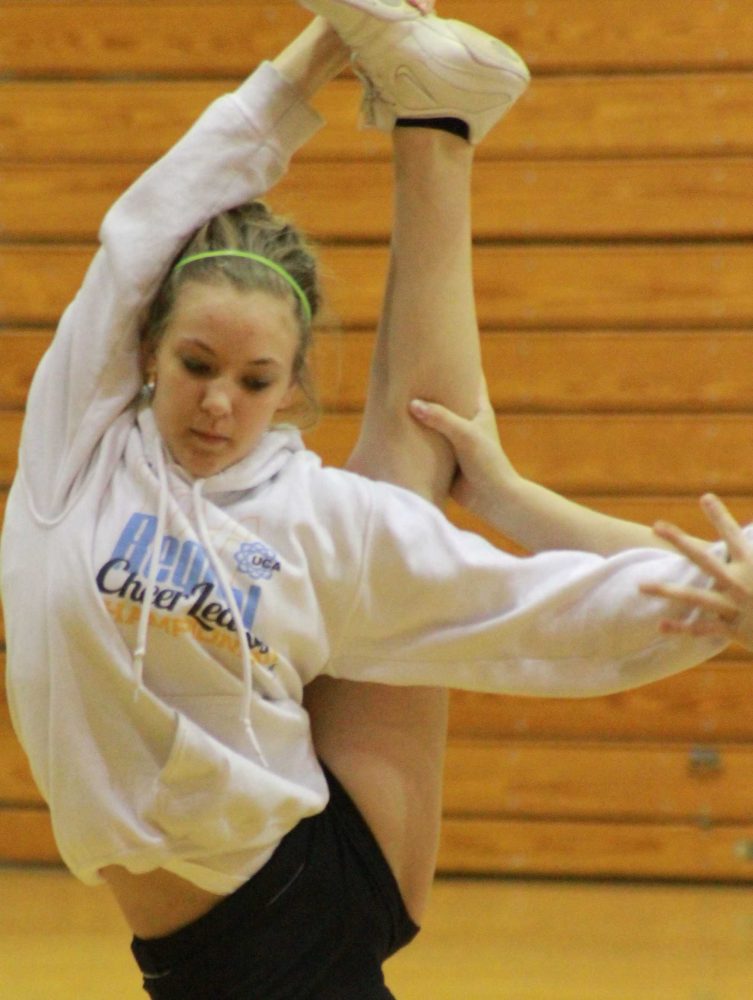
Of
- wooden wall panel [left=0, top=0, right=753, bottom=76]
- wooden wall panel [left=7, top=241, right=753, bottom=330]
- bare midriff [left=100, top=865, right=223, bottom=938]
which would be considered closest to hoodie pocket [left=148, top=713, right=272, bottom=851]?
bare midriff [left=100, top=865, right=223, bottom=938]

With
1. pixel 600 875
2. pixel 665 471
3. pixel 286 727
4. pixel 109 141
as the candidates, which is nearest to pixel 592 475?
pixel 665 471

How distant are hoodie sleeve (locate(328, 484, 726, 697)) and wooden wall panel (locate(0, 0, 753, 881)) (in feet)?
7.09

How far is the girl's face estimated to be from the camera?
60.6 inches

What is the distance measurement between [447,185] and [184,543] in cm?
Answer: 54

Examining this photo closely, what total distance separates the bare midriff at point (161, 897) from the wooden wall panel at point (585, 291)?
2.21 metres

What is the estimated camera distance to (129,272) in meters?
1.58

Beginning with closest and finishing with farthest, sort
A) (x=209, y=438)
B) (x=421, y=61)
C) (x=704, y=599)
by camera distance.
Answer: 1. (x=704, y=599)
2. (x=209, y=438)
3. (x=421, y=61)

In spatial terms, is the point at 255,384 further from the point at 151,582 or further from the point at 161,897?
the point at 161,897

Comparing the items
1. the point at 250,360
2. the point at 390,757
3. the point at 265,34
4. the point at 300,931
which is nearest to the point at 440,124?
the point at 250,360

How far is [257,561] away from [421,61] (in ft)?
2.01

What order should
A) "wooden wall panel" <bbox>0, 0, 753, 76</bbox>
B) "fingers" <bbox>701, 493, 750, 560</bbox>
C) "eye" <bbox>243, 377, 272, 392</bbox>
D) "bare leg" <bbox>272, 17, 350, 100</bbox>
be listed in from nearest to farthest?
"fingers" <bbox>701, 493, 750, 560</bbox> < "eye" <bbox>243, 377, 272, 392</bbox> < "bare leg" <bbox>272, 17, 350, 100</bbox> < "wooden wall panel" <bbox>0, 0, 753, 76</bbox>

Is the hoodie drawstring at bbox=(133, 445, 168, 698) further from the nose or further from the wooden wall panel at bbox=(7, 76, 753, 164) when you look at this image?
the wooden wall panel at bbox=(7, 76, 753, 164)

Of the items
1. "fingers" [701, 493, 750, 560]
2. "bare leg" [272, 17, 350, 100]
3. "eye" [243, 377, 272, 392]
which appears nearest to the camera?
"fingers" [701, 493, 750, 560]

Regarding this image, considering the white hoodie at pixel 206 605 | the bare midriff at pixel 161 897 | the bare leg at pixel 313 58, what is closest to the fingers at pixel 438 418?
the white hoodie at pixel 206 605
